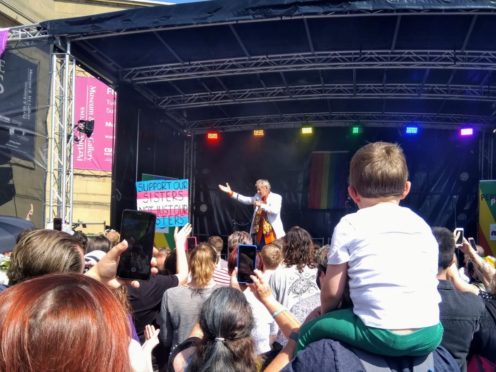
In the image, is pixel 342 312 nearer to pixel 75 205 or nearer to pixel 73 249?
pixel 73 249

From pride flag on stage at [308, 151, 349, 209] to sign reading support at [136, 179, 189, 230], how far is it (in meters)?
4.77

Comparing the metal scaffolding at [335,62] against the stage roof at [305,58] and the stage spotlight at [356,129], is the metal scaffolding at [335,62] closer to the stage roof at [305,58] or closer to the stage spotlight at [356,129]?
the stage roof at [305,58]

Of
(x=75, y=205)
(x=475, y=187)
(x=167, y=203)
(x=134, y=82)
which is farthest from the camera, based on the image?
(x=75, y=205)

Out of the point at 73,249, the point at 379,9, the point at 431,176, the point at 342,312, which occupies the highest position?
the point at 379,9

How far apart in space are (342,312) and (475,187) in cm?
1143

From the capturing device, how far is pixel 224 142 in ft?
41.5

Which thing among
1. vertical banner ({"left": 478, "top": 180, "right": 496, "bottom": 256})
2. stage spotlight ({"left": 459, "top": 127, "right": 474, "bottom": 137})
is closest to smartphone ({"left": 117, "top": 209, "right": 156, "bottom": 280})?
vertical banner ({"left": 478, "top": 180, "right": 496, "bottom": 256})

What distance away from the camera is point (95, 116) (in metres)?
14.2

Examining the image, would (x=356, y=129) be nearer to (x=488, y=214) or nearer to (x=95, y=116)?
(x=488, y=214)

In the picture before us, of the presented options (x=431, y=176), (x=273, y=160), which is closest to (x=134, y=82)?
(x=273, y=160)

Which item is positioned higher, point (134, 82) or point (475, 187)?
point (134, 82)

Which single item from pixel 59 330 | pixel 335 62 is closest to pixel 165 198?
pixel 335 62

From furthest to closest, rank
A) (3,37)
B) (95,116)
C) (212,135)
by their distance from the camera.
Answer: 1. (95,116)
2. (212,135)
3. (3,37)

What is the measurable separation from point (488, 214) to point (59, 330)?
11443 mm
